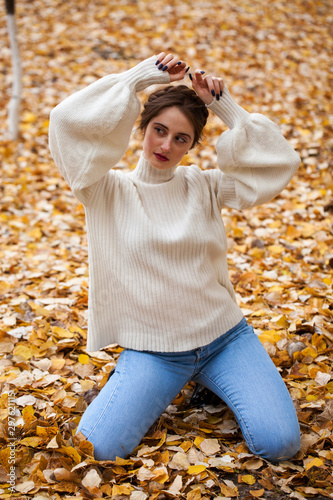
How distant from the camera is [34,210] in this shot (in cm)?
393

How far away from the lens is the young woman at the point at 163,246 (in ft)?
5.49

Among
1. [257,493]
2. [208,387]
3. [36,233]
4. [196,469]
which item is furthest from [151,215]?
[36,233]

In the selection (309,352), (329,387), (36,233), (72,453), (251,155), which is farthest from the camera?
(36,233)

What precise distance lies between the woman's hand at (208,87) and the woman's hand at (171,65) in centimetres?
6

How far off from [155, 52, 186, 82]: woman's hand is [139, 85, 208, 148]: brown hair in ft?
0.17

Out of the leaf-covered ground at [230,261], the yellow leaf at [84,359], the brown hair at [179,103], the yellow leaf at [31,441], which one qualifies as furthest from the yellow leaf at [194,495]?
the brown hair at [179,103]

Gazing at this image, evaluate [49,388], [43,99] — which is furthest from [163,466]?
[43,99]

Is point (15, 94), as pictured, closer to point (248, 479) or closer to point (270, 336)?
point (270, 336)

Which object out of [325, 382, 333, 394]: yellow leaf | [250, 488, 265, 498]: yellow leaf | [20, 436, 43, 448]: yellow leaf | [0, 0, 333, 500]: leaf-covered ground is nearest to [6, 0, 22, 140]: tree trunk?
[0, 0, 333, 500]: leaf-covered ground

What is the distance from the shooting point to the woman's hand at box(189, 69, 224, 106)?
178cm

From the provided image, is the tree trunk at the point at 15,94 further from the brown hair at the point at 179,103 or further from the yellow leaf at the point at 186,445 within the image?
the yellow leaf at the point at 186,445

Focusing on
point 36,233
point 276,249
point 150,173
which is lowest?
point 36,233

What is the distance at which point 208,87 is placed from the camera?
1812 millimetres

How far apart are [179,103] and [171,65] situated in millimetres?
142
